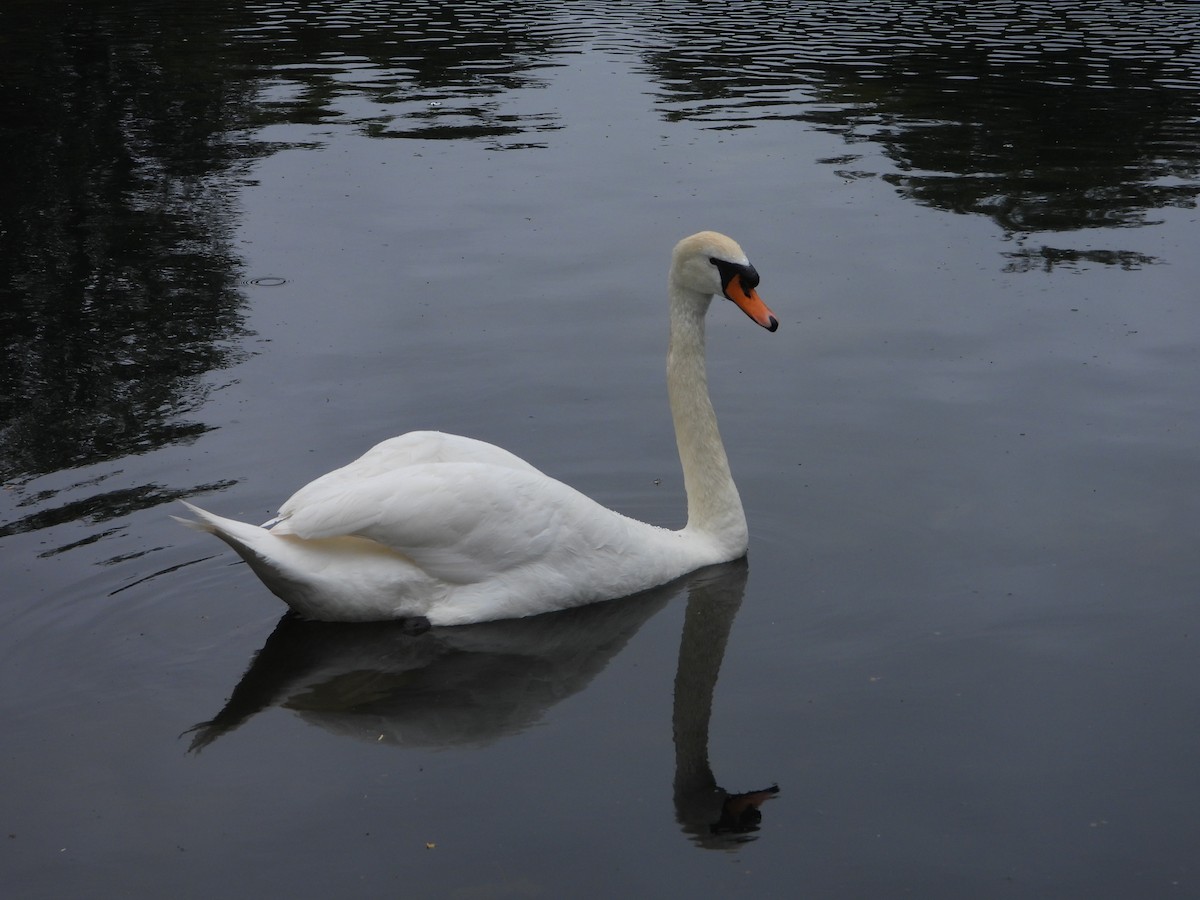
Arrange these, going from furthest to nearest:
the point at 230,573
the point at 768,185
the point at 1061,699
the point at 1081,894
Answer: the point at 768,185
the point at 230,573
the point at 1061,699
the point at 1081,894

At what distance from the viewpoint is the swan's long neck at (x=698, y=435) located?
7.56 m

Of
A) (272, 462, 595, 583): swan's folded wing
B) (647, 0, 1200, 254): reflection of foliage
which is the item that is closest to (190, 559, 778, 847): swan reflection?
(272, 462, 595, 583): swan's folded wing

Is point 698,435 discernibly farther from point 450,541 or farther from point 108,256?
point 108,256

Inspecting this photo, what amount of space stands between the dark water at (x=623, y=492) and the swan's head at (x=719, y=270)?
1192 millimetres

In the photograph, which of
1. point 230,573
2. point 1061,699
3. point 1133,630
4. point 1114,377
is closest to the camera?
point 1061,699

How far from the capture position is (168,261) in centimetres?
1242

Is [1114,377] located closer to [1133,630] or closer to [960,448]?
[960,448]

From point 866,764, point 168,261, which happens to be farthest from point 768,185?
point 866,764

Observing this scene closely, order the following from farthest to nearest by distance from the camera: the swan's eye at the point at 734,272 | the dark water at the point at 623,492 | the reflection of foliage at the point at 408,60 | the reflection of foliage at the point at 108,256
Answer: the reflection of foliage at the point at 408,60 < the reflection of foliage at the point at 108,256 < the swan's eye at the point at 734,272 < the dark water at the point at 623,492

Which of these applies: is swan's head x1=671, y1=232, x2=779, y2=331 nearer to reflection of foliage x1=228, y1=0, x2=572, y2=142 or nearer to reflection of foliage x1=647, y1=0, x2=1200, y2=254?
reflection of foliage x1=647, y1=0, x2=1200, y2=254

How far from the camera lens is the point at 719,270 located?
7.55 meters

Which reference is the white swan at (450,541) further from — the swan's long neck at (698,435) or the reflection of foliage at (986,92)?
the reflection of foliage at (986,92)

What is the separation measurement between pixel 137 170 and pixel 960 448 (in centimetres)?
1024

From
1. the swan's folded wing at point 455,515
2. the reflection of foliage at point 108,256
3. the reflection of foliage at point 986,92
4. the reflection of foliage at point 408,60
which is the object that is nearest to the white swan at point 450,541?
the swan's folded wing at point 455,515
